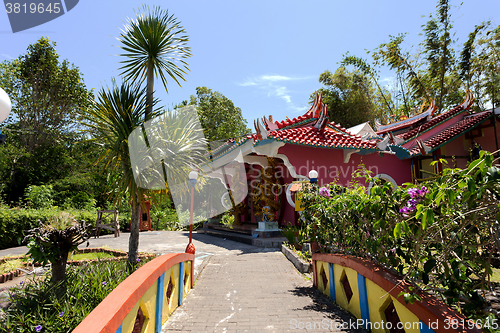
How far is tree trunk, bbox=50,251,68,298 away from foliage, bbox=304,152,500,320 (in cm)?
377

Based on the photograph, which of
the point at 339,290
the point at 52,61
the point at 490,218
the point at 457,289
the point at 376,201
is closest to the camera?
the point at 490,218

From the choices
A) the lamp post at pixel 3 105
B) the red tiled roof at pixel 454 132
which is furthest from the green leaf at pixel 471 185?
the red tiled roof at pixel 454 132

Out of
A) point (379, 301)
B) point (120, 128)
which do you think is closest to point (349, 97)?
point (120, 128)

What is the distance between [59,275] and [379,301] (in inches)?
156

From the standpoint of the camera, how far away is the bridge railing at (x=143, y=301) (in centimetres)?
200

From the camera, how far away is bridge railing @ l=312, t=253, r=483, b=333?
6.77ft

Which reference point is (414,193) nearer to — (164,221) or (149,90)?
(149,90)

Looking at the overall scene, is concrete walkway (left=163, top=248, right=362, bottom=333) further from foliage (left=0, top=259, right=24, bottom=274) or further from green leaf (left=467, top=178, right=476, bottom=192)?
foliage (left=0, top=259, right=24, bottom=274)

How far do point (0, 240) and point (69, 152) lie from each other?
39.2 ft

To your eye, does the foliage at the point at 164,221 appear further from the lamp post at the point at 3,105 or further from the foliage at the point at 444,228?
the foliage at the point at 444,228

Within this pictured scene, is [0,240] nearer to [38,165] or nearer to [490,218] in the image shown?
[38,165]

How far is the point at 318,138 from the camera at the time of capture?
10344 mm

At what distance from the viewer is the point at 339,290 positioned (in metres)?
4.39

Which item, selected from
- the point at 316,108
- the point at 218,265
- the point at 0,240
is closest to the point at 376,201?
the point at 218,265
